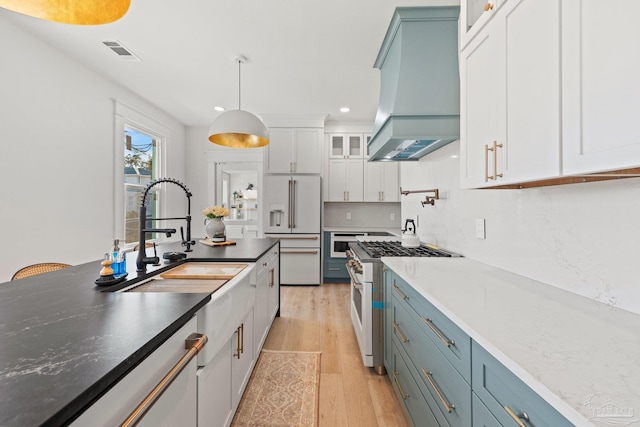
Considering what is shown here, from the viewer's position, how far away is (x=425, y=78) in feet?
6.38

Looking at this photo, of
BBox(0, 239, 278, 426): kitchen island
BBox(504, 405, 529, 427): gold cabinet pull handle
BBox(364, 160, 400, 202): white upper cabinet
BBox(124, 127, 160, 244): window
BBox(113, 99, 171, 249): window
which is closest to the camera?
BBox(0, 239, 278, 426): kitchen island

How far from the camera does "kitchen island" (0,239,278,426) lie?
500 millimetres

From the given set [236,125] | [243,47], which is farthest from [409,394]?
[243,47]

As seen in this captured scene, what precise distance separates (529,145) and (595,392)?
0.80 m

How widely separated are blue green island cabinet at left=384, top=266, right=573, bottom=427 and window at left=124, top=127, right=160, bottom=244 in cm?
366

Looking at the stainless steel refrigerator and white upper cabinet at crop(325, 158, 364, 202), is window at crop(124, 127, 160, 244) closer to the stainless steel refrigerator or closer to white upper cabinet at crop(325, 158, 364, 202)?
the stainless steel refrigerator

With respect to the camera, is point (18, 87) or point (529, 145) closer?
point (529, 145)

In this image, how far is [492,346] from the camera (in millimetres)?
724

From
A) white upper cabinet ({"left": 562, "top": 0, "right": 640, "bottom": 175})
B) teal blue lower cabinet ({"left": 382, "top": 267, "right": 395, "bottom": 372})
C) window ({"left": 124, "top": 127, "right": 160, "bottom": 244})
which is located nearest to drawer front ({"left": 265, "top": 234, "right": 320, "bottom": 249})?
window ({"left": 124, "top": 127, "right": 160, "bottom": 244})

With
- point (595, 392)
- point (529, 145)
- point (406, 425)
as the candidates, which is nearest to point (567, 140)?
point (529, 145)

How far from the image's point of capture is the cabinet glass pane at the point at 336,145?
4.90 meters

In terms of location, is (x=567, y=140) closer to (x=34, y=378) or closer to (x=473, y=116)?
(x=473, y=116)

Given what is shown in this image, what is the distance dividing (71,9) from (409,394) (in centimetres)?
220

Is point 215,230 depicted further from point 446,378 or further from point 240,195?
point 240,195
